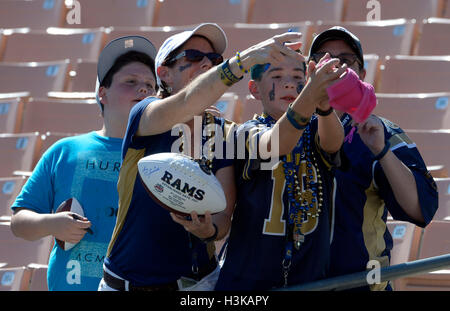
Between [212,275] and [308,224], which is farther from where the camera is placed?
[212,275]

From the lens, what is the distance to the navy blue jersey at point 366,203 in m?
2.53

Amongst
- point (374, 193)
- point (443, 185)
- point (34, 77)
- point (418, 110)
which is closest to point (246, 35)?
point (418, 110)

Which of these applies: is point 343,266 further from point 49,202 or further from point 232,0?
point 232,0

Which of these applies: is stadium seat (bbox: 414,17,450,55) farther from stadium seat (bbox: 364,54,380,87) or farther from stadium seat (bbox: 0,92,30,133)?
stadium seat (bbox: 0,92,30,133)

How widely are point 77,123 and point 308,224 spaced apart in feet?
12.1

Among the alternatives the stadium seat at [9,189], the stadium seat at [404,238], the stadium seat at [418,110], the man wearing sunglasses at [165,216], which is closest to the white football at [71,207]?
the man wearing sunglasses at [165,216]

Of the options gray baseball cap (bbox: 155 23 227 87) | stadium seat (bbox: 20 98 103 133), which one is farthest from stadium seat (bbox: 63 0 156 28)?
gray baseball cap (bbox: 155 23 227 87)

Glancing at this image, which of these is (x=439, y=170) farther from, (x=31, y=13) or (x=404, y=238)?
(x=31, y=13)

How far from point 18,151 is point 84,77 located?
3.00ft

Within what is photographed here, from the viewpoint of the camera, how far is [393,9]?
A: 6.14 m

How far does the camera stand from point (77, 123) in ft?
18.7

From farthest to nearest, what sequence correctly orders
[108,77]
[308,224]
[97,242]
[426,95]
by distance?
[426,95], [108,77], [97,242], [308,224]
